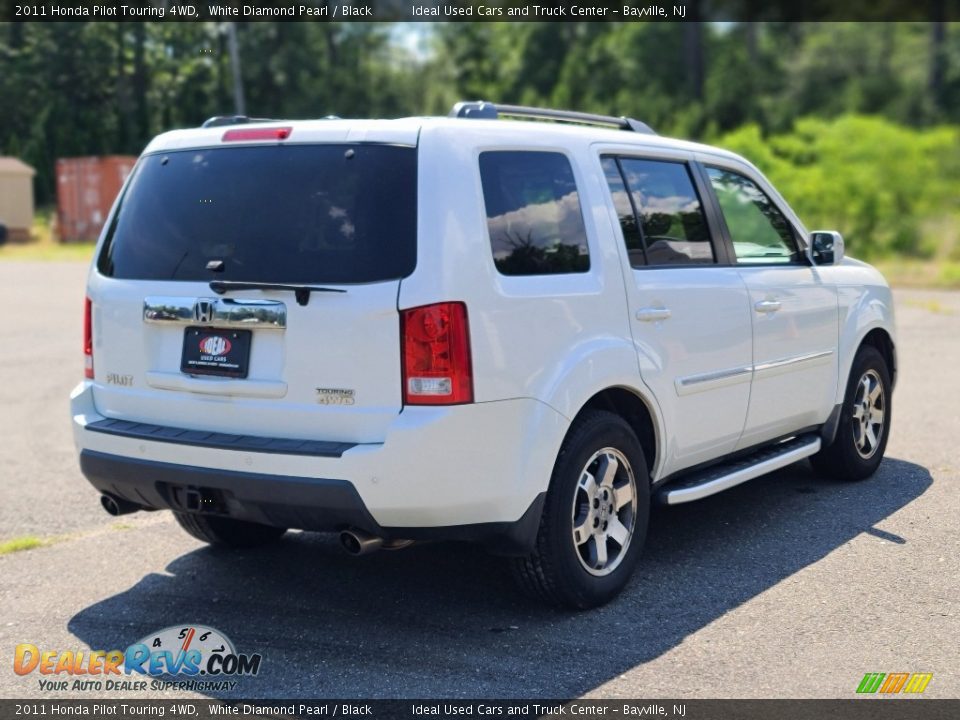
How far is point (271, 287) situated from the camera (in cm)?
417

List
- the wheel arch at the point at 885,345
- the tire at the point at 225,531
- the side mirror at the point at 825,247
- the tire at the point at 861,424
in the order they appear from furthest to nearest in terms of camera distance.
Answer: the wheel arch at the point at 885,345 < the tire at the point at 861,424 < the side mirror at the point at 825,247 < the tire at the point at 225,531

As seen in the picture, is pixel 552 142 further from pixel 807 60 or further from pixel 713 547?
pixel 807 60

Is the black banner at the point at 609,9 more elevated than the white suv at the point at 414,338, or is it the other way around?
the black banner at the point at 609,9

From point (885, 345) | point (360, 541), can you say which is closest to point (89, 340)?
point (360, 541)

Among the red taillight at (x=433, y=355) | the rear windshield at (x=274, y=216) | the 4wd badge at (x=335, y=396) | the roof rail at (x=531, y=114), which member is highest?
the roof rail at (x=531, y=114)

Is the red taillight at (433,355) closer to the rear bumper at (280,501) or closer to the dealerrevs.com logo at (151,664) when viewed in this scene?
the rear bumper at (280,501)

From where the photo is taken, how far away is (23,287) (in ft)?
68.7

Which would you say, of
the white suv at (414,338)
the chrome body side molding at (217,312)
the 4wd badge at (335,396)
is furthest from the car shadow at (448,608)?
the chrome body side molding at (217,312)

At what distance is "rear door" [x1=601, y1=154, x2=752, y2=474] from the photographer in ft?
15.9

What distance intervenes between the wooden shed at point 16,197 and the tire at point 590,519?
10.4 meters

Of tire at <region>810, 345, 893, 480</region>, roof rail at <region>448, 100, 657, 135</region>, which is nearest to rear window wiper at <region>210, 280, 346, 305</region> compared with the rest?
roof rail at <region>448, 100, 657, 135</region>

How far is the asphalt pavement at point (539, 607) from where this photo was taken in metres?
3.96

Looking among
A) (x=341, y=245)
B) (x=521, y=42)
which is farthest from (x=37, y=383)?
(x=521, y=42)

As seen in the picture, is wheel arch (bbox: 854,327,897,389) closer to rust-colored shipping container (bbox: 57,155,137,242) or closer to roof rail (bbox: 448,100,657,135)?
roof rail (bbox: 448,100,657,135)
